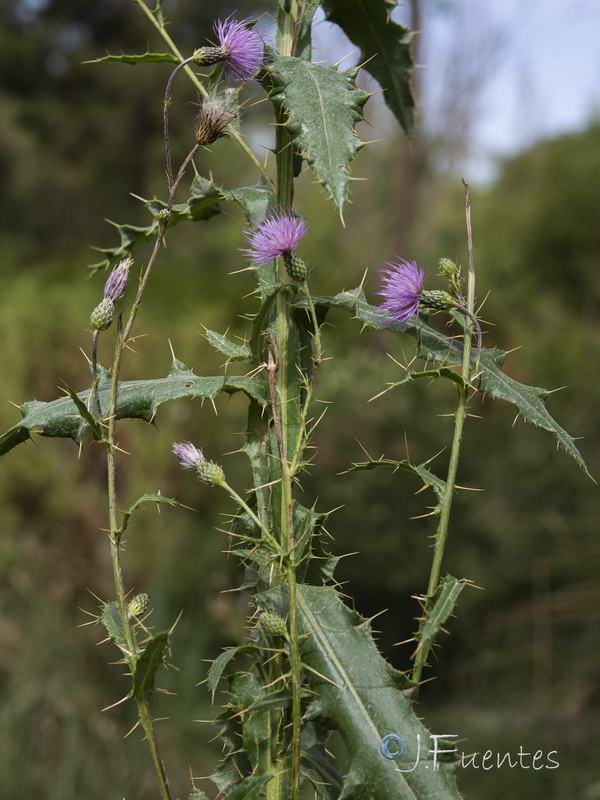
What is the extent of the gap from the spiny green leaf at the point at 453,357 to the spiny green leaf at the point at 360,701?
10.3 inches

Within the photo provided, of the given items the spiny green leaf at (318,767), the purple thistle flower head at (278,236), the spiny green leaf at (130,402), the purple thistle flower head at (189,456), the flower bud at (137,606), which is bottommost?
the spiny green leaf at (318,767)

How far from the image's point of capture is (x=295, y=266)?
752mm

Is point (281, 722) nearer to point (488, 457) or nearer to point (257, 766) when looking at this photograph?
point (257, 766)

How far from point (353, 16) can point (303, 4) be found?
12 cm

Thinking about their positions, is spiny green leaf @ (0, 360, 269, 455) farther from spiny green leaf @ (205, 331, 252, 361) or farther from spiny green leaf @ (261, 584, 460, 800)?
spiny green leaf @ (261, 584, 460, 800)

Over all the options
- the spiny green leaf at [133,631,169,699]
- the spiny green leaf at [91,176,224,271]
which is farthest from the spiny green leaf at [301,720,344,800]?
the spiny green leaf at [91,176,224,271]

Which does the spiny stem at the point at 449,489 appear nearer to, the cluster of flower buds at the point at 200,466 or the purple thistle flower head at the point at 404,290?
the purple thistle flower head at the point at 404,290

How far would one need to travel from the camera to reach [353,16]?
0.89m

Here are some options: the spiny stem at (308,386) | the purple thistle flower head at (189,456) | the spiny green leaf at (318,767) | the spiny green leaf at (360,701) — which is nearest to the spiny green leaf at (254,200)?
the spiny stem at (308,386)

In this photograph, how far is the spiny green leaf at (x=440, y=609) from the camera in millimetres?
704

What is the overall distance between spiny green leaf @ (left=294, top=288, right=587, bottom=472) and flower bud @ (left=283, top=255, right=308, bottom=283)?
0.04 meters

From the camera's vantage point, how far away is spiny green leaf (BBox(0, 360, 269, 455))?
31.1 inches

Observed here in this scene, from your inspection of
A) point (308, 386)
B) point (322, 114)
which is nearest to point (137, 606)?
point (308, 386)

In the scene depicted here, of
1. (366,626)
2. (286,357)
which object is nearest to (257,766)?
(366,626)
